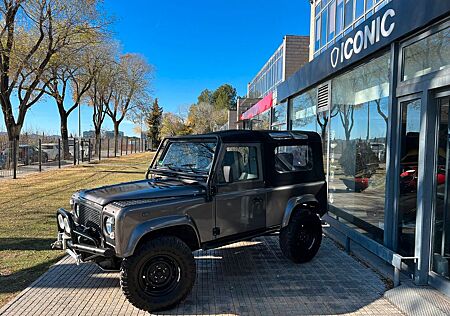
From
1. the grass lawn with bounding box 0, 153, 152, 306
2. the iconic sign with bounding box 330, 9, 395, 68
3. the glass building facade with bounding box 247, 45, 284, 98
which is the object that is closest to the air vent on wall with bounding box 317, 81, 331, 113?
the iconic sign with bounding box 330, 9, 395, 68

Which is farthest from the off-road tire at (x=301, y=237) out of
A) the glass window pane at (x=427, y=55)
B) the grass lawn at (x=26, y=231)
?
the grass lawn at (x=26, y=231)

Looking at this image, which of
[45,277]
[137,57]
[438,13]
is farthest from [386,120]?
[137,57]

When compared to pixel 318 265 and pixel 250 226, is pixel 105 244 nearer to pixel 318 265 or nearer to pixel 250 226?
A: pixel 250 226

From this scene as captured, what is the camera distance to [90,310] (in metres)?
3.83

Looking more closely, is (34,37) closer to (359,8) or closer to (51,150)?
(51,150)

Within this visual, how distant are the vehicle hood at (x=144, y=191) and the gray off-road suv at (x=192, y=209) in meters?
0.01

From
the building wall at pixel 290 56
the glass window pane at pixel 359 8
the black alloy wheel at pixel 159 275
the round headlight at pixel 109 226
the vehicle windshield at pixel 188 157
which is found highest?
the building wall at pixel 290 56

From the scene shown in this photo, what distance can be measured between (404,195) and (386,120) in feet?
4.00

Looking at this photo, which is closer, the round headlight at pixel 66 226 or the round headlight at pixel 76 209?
the round headlight at pixel 66 226

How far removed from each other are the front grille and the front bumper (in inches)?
2.7

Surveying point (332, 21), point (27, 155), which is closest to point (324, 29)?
point (332, 21)

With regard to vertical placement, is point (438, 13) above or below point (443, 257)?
above

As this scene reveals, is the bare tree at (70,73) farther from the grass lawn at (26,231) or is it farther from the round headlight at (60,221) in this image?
the round headlight at (60,221)

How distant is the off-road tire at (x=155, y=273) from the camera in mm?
3643
